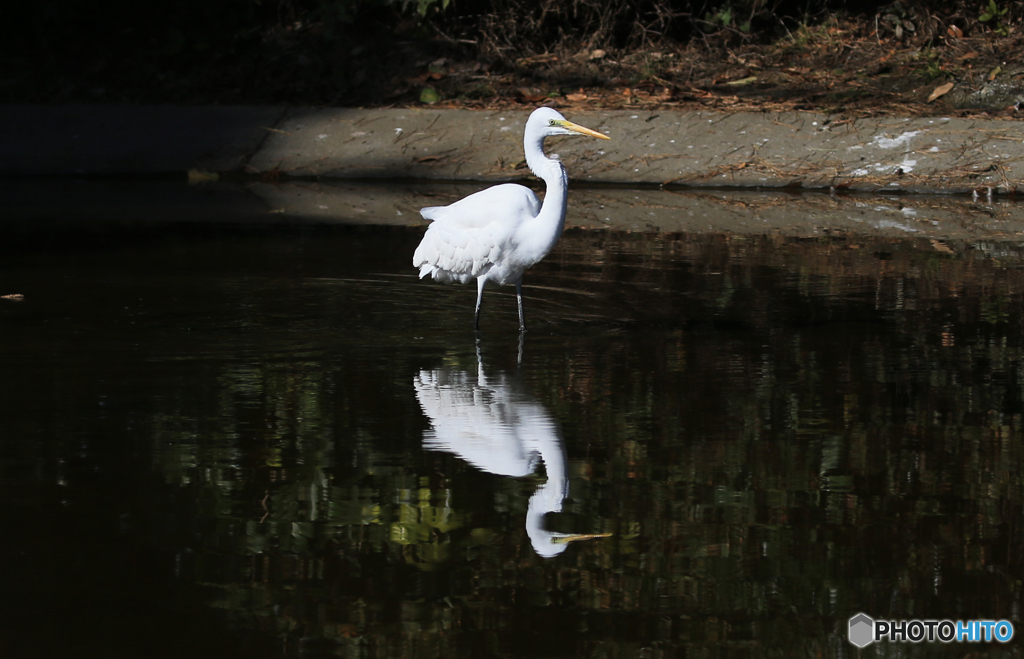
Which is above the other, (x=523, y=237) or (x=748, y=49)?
(x=748, y=49)

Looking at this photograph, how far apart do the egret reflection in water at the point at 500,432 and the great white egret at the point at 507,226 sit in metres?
1.04

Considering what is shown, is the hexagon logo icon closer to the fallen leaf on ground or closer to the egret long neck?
the egret long neck

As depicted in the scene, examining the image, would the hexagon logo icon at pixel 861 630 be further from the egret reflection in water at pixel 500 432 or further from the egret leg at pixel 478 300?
the egret leg at pixel 478 300

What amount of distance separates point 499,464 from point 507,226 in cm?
248

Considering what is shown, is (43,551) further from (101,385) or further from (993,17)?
(993,17)

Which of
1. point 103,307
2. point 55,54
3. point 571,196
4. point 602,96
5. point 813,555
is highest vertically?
point 55,54

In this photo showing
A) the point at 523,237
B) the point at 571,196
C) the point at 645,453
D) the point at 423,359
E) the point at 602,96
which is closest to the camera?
the point at 645,453

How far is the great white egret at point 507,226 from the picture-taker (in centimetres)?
663

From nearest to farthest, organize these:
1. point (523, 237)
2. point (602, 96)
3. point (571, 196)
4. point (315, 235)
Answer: point (523, 237)
point (315, 235)
point (571, 196)
point (602, 96)

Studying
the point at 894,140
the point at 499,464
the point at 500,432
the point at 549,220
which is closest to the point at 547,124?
the point at 549,220

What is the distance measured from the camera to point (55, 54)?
1623 cm

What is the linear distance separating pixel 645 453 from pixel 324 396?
4.85 feet

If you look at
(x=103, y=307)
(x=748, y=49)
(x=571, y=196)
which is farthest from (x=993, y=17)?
(x=103, y=307)

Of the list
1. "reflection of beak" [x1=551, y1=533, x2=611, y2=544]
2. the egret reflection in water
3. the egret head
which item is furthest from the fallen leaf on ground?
"reflection of beak" [x1=551, y1=533, x2=611, y2=544]
